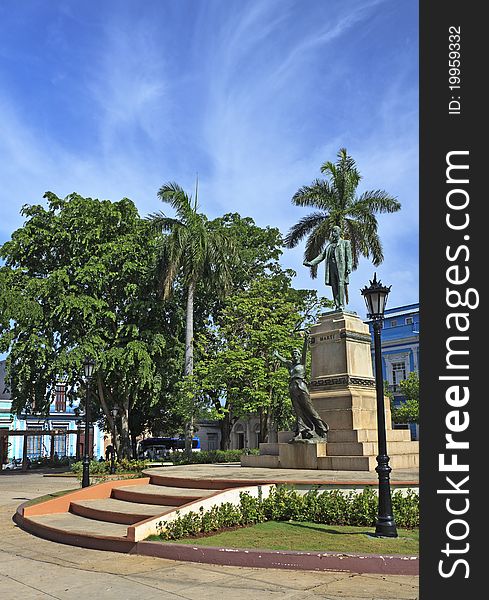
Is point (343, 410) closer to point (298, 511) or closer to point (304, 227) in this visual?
point (298, 511)

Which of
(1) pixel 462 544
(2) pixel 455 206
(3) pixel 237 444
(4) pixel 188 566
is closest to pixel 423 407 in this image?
(1) pixel 462 544

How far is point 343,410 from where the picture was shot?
1653cm

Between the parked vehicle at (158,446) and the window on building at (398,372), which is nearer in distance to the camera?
the window on building at (398,372)

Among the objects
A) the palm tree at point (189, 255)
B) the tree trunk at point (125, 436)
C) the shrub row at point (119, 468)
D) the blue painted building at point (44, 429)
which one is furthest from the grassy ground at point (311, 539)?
the blue painted building at point (44, 429)

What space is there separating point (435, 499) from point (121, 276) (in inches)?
1203

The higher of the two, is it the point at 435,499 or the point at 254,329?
→ the point at 254,329

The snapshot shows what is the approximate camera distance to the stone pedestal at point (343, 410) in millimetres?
15312

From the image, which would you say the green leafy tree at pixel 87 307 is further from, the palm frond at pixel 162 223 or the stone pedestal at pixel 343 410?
the stone pedestal at pixel 343 410

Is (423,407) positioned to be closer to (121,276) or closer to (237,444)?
(121,276)

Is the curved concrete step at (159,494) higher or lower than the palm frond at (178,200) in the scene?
lower

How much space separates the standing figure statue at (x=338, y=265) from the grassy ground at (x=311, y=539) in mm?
9685

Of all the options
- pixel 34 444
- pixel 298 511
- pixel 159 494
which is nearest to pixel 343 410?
pixel 159 494

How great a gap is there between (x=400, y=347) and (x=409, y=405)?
25.7ft

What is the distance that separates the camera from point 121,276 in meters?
33.9
